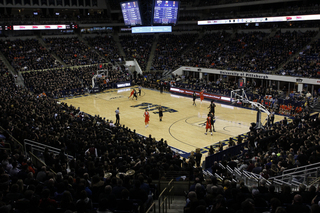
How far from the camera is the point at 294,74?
1394 inches

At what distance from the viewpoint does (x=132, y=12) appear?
4134 cm

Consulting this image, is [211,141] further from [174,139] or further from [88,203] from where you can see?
[88,203]

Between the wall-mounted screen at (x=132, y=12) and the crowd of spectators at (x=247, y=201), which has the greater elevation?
the wall-mounted screen at (x=132, y=12)

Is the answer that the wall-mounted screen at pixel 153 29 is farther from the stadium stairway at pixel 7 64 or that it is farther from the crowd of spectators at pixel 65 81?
the stadium stairway at pixel 7 64

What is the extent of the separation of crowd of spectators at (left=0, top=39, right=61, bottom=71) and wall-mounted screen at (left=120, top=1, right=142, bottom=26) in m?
14.3

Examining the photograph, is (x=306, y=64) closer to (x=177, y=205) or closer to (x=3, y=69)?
(x=177, y=205)

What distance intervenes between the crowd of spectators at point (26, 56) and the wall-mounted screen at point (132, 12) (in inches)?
564

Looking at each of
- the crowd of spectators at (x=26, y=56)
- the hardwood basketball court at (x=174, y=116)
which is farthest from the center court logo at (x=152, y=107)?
the crowd of spectators at (x=26, y=56)

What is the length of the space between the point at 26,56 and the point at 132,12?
19.0m

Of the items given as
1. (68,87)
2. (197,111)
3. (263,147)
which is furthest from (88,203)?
(68,87)

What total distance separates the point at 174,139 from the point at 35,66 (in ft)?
103

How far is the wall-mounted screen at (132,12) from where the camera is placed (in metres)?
40.5

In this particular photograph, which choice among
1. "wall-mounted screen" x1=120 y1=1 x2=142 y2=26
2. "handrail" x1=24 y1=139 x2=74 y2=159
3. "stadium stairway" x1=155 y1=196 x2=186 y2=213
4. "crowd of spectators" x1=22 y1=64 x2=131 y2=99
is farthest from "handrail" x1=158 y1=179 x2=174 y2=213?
"wall-mounted screen" x1=120 y1=1 x2=142 y2=26

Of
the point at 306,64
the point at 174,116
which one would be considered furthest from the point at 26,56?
the point at 306,64
